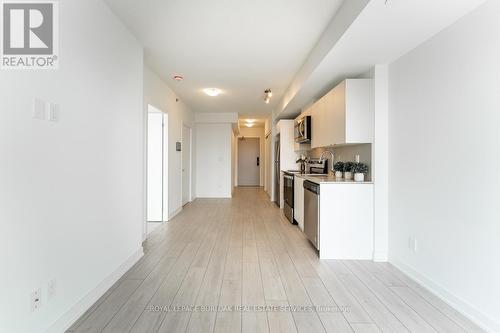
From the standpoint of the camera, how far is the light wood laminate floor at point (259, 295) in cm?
189

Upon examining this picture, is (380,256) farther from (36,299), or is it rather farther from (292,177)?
(36,299)

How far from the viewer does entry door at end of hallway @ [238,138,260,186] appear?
12.4 m

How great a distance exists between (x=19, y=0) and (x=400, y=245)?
150 inches

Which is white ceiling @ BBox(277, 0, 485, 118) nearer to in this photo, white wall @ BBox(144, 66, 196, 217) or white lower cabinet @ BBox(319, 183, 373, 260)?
white lower cabinet @ BBox(319, 183, 373, 260)

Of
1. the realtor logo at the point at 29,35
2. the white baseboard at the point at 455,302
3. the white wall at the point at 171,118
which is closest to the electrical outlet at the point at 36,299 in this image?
the realtor logo at the point at 29,35

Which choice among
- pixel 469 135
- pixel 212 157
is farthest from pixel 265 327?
pixel 212 157

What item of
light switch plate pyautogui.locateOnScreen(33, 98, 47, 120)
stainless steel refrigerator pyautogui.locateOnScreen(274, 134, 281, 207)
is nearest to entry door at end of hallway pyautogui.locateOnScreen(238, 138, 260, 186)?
stainless steel refrigerator pyautogui.locateOnScreen(274, 134, 281, 207)

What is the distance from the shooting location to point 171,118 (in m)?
5.24

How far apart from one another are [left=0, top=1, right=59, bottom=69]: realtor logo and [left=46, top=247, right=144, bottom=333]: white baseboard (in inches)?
64.6

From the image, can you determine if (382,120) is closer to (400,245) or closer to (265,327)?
(400,245)

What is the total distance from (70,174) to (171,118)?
3495 millimetres

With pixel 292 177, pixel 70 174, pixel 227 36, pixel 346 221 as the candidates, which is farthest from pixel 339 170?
pixel 70 174

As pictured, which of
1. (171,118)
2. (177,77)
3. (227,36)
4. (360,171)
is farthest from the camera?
(171,118)

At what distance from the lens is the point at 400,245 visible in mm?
2893
